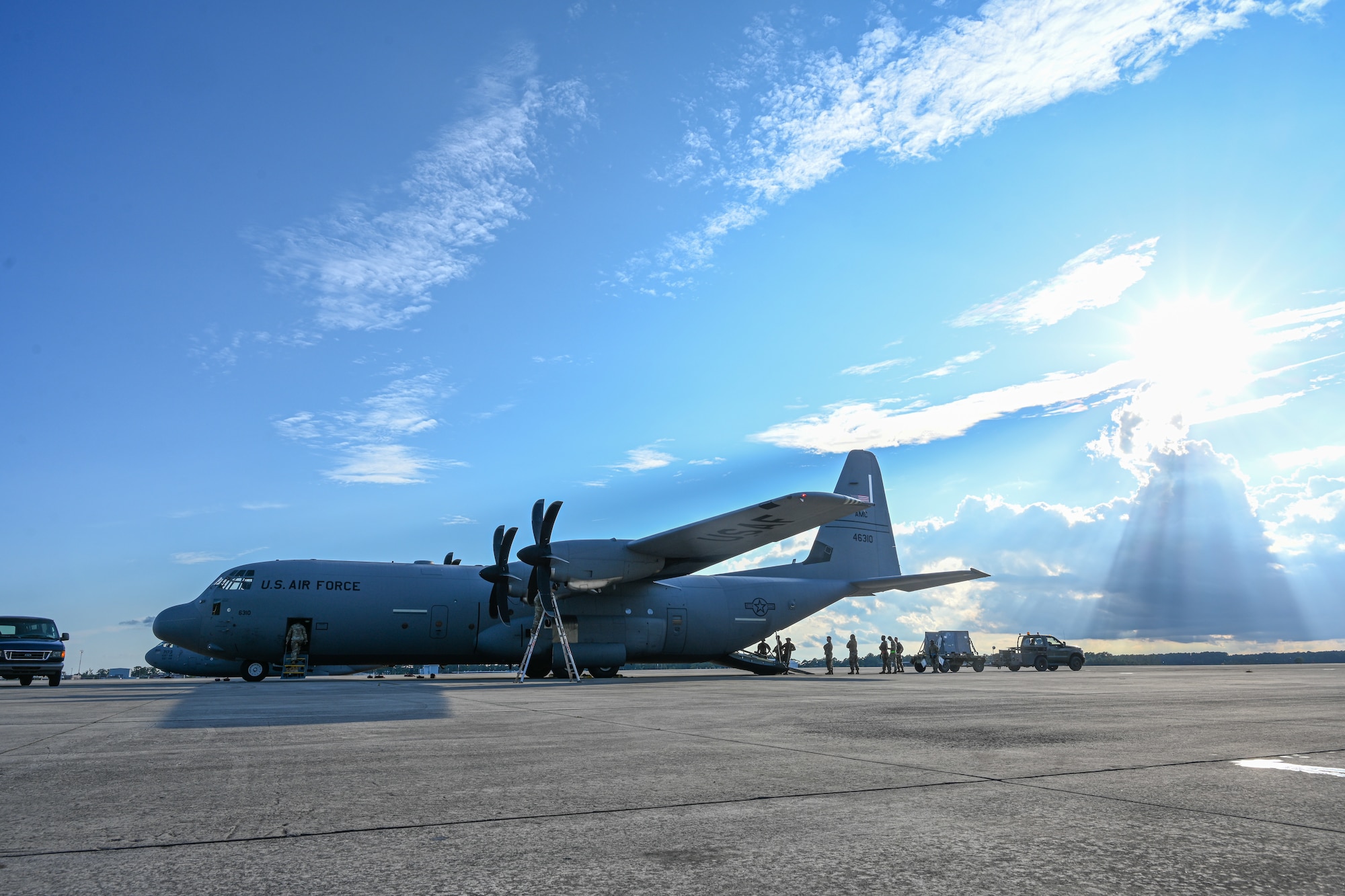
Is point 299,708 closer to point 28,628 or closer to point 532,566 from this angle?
point 532,566

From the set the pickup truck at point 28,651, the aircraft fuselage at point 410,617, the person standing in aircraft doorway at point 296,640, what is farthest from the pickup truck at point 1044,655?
the pickup truck at point 28,651

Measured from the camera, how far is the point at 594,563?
22141 millimetres

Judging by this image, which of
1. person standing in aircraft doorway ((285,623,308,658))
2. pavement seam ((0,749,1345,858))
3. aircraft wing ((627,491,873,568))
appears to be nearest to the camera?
pavement seam ((0,749,1345,858))

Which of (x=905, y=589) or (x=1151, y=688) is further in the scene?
(x=905, y=589)

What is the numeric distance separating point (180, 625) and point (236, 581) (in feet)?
6.13

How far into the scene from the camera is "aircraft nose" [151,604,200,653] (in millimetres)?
22344

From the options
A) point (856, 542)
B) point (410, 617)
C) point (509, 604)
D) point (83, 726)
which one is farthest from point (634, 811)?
point (856, 542)

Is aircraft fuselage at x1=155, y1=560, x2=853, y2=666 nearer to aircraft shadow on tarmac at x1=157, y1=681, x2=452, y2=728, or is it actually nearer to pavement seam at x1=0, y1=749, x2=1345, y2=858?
aircraft shadow on tarmac at x1=157, y1=681, x2=452, y2=728

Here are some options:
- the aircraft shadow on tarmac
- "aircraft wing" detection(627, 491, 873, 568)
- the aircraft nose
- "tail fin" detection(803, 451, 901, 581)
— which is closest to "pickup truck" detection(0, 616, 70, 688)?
the aircraft nose

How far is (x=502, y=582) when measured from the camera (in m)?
23.0

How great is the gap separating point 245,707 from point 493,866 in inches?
360

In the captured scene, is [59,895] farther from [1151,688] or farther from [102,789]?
[1151,688]

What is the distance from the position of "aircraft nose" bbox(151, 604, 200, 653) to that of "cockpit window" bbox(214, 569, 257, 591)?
0.96 meters

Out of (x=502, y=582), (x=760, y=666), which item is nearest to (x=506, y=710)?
(x=502, y=582)
